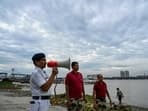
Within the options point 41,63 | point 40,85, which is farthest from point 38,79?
point 41,63

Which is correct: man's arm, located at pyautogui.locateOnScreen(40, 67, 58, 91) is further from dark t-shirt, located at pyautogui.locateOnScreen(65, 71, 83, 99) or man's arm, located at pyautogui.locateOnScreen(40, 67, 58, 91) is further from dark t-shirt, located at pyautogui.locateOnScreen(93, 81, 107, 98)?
dark t-shirt, located at pyautogui.locateOnScreen(93, 81, 107, 98)

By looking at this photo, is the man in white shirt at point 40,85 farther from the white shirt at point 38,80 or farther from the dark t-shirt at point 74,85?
the dark t-shirt at point 74,85

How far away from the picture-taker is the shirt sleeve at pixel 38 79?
5.74 meters

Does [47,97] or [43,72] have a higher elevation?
[43,72]

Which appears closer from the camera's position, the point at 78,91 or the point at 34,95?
the point at 34,95

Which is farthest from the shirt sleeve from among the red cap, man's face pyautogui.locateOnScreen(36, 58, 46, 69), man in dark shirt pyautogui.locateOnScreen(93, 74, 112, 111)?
man in dark shirt pyautogui.locateOnScreen(93, 74, 112, 111)

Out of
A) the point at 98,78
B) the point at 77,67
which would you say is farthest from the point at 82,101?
the point at 98,78

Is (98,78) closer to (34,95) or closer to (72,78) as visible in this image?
(72,78)

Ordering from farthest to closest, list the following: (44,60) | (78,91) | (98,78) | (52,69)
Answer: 1. (98,78)
2. (78,91)
3. (44,60)
4. (52,69)

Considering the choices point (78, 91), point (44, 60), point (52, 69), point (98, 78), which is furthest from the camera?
point (98, 78)

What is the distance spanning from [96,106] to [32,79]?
19.8 feet

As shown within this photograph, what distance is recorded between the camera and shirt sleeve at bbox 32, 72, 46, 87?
574 cm

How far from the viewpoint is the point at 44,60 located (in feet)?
19.2

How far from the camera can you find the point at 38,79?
579 cm
